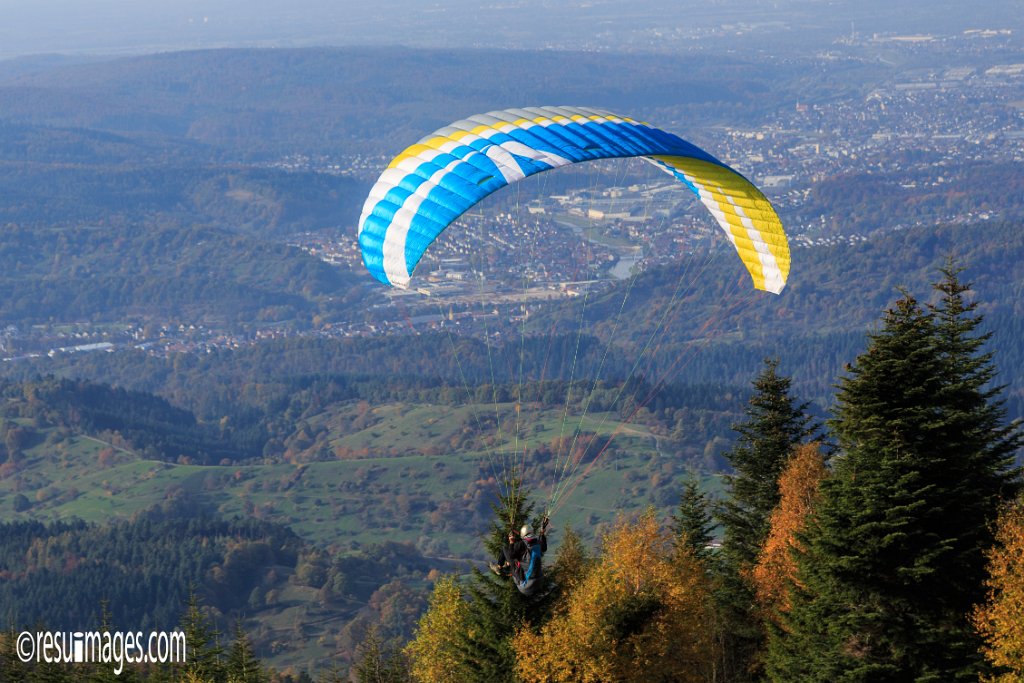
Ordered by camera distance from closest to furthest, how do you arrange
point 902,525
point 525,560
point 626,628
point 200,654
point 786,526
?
point 525,560, point 902,525, point 626,628, point 786,526, point 200,654

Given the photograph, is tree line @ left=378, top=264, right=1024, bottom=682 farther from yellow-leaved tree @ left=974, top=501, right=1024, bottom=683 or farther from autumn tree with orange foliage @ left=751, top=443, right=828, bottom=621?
autumn tree with orange foliage @ left=751, top=443, right=828, bottom=621

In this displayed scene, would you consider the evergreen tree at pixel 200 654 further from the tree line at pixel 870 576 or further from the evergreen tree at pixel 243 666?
the tree line at pixel 870 576

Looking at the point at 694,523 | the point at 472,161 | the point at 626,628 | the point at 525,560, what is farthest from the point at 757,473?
the point at 472,161

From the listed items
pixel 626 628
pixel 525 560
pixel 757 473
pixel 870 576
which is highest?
pixel 525 560

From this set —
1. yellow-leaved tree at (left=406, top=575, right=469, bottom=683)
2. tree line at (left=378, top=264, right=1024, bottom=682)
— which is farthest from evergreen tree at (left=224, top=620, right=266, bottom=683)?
tree line at (left=378, top=264, right=1024, bottom=682)

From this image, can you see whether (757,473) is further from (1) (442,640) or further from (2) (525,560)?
(2) (525,560)

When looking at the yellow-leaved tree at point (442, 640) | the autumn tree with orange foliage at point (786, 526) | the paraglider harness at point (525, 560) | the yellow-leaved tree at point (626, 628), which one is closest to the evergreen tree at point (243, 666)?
the yellow-leaved tree at point (442, 640)

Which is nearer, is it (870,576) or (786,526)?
(870,576)
